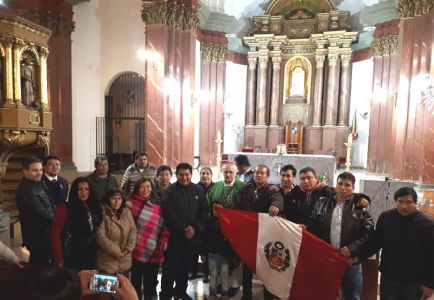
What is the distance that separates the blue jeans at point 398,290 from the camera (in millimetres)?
2709

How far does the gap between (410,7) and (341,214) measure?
25.3 feet

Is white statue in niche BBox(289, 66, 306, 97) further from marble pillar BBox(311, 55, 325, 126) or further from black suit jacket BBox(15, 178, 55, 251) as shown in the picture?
black suit jacket BBox(15, 178, 55, 251)

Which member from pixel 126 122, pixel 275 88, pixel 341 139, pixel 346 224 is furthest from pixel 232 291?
pixel 275 88

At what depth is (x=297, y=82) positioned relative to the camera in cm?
1747

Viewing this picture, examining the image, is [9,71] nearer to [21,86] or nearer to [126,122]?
[21,86]

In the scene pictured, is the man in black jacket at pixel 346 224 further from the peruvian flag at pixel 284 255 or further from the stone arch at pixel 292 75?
the stone arch at pixel 292 75

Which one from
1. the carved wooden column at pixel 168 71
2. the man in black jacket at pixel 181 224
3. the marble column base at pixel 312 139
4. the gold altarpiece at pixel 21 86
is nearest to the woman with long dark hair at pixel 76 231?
the man in black jacket at pixel 181 224

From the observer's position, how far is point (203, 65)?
586 inches

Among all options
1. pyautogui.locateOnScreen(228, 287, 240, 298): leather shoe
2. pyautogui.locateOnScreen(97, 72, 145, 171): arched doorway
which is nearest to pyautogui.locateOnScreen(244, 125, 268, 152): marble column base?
pyautogui.locateOnScreen(97, 72, 145, 171): arched doorway

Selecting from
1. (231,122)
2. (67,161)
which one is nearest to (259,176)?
(67,161)

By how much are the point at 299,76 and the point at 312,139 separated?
360 centimetres

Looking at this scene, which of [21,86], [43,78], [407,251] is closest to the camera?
[407,251]

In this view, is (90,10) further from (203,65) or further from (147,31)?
(203,65)

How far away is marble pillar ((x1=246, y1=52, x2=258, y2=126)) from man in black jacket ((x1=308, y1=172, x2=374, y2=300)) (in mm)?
14609
